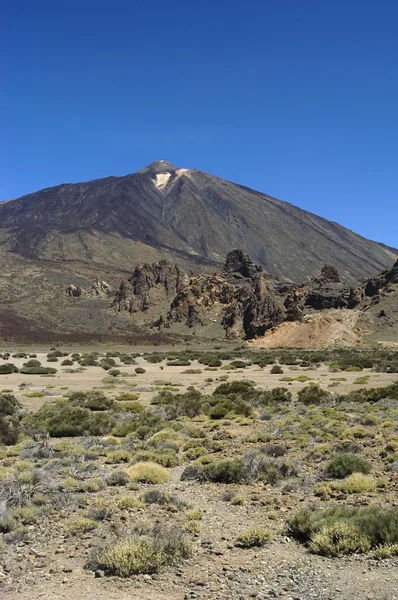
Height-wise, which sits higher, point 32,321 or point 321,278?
point 321,278

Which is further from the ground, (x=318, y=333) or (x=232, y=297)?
(x=232, y=297)

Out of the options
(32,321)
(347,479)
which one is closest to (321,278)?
(32,321)

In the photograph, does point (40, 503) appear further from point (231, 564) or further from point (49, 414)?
point (49, 414)

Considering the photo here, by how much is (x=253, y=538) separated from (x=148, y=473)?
4.20 meters

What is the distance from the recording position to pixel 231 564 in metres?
6.98

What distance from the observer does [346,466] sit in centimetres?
1116

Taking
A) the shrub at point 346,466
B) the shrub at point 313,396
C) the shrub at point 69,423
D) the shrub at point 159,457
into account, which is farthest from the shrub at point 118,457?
the shrub at point 313,396

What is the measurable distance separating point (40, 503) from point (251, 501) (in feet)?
13.1

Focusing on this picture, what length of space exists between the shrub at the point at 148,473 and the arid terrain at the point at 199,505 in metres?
0.03

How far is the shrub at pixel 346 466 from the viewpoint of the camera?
11117 mm

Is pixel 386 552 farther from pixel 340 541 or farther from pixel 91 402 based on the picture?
pixel 91 402

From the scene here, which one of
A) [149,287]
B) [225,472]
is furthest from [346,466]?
[149,287]

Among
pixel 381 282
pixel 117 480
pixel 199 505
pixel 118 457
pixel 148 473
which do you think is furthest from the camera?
pixel 381 282

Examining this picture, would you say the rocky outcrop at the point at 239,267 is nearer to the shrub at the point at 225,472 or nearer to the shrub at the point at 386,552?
the shrub at the point at 225,472
